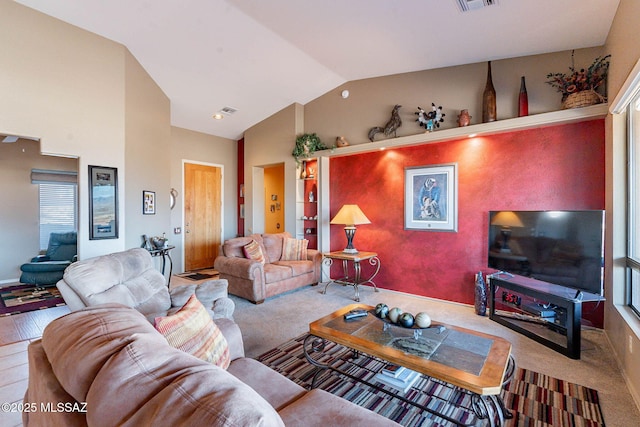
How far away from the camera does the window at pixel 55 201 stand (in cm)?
555

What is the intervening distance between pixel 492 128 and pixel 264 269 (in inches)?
137

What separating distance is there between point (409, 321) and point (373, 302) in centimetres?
213

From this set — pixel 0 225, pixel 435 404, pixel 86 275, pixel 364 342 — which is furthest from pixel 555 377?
pixel 0 225

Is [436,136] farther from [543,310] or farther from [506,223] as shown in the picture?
[543,310]

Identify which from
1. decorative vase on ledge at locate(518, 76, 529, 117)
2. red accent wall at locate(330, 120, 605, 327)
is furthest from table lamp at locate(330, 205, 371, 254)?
decorative vase on ledge at locate(518, 76, 529, 117)

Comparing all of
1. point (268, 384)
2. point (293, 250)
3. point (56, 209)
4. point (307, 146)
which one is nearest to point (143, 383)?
point (268, 384)

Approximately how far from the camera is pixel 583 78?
119 inches

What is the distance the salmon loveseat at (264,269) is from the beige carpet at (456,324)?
16cm

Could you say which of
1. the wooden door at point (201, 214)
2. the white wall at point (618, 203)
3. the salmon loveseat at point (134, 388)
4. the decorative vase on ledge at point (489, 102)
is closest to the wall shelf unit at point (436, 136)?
the decorative vase on ledge at point (489, 102)

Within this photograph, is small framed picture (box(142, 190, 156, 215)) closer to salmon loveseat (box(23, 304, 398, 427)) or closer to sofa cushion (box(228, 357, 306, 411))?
salmon loveseat (box(23, 304, 398, 427))

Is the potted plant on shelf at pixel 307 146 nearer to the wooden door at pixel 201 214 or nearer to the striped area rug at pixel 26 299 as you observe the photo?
the wooden door at pixel 201 214

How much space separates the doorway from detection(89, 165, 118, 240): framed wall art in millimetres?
3509

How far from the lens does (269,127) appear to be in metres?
5.95

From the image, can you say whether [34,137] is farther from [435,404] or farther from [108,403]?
[435,404]
